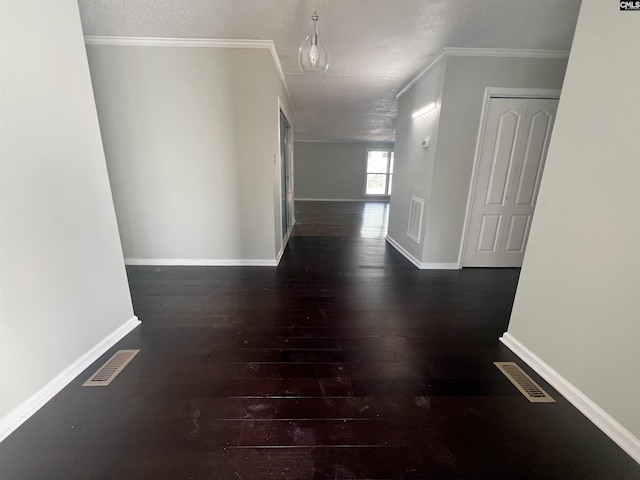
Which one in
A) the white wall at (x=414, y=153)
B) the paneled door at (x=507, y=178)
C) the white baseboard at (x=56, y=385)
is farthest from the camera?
the white wall at (x=414, y=153)

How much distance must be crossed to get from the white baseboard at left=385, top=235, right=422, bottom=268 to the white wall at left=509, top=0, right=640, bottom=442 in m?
1.87

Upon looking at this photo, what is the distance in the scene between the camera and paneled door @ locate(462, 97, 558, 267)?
2.97 m

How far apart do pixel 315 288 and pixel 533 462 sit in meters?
2.01

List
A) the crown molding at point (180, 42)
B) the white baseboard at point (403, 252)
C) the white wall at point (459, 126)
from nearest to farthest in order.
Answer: the crown molding at point (180, 42) → the white wall at point (459, 126) → the white baseboard at point (403, 252)

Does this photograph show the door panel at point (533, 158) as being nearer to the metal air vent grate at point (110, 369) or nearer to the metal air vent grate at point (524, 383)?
the metal air vent grate at point (524, 383)

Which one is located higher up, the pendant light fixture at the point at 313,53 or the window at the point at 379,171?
the pendant light fixture at the point at 313,53

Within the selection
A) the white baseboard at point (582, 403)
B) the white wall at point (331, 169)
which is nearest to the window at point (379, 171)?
the white wall at point (331, 169)

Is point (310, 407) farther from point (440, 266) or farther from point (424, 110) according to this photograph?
point (424, 110)

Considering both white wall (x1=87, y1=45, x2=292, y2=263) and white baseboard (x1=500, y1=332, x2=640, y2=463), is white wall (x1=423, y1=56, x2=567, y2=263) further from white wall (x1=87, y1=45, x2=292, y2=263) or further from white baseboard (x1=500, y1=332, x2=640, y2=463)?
white wall (x1=87, y1=45, x2=292, y2=263)

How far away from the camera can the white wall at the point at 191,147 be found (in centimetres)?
284

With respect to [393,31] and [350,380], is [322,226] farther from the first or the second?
[350,380]

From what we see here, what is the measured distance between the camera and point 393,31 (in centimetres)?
243

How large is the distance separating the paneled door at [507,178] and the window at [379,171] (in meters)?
7.53

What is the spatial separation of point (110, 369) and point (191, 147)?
2.42 m
